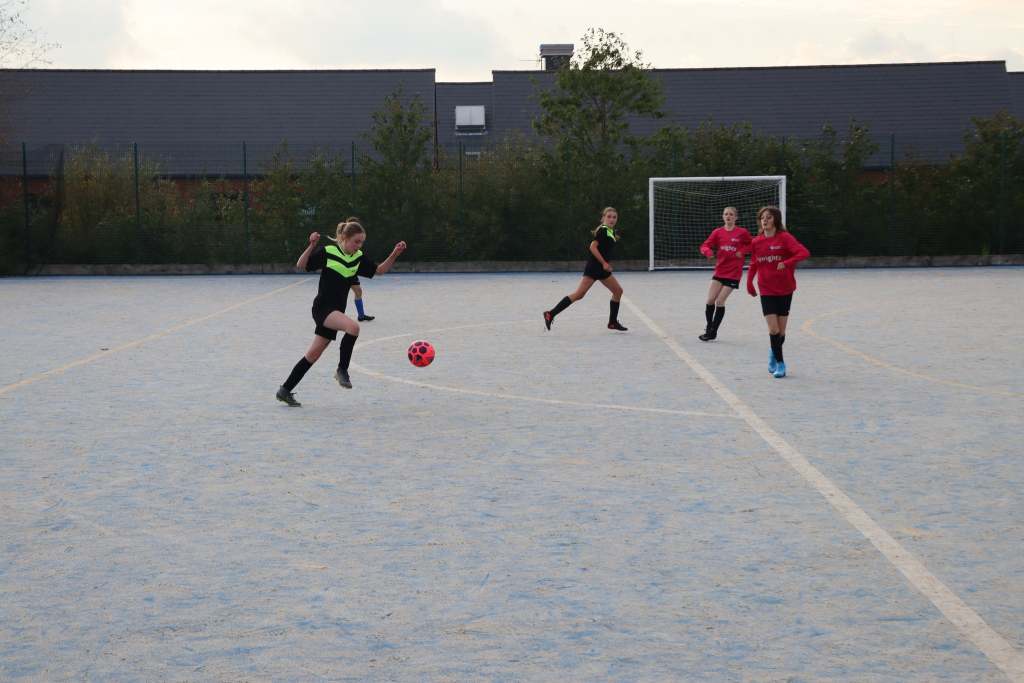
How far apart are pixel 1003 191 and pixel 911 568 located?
81.3 feet

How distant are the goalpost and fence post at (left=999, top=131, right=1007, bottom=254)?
5644mm

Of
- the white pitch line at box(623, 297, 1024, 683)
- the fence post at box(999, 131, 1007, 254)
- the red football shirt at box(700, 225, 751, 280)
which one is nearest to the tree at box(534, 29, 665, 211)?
the fence post at box(999, 131, 1007, 254)

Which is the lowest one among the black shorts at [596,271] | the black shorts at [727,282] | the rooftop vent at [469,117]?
the black shorts at [727,282]

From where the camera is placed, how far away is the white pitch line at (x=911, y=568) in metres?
3.54

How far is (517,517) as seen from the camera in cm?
521

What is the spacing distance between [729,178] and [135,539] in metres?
22.2

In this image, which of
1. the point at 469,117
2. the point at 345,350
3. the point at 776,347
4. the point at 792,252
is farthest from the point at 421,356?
the point at 469,117

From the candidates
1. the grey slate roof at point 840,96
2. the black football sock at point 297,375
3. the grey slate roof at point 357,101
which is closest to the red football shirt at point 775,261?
the black football sock at point 297,375

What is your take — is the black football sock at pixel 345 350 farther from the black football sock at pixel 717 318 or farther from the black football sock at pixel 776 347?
the black football sock at pixel 717 318

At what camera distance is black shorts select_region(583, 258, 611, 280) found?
516 inches

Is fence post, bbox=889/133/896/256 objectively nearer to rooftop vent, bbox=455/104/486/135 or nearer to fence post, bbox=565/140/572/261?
fence post, bbox=565/140/572/261

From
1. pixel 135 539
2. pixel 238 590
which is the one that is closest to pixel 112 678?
pixel 238 590

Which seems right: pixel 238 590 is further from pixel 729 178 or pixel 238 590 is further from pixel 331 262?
pixel 729 178

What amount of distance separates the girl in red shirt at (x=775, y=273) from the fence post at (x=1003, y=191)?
62.6ft
